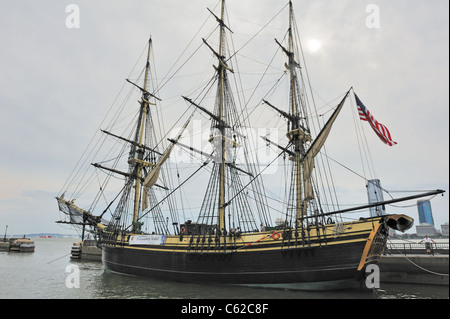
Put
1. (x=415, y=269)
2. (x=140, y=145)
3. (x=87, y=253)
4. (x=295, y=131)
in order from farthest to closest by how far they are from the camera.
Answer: (x=87, y=253) → (x=140, y=145) → (x=295, y=131) → (x=415, y=269)

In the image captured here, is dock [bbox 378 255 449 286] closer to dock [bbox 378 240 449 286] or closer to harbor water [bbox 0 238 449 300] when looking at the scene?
dock [bbox 378 240 449 286]

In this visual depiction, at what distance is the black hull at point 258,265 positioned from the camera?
44.2 ft

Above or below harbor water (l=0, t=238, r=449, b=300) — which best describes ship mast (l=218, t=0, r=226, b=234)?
above

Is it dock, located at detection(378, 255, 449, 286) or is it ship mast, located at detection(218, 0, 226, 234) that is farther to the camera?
ship mast, located at detection(218, 0, 226, 234)

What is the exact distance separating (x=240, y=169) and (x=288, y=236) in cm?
961

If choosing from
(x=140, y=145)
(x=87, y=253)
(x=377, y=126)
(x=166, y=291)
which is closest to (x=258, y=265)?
(x=166, y=291)

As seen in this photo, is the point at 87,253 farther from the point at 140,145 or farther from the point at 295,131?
the point at 295,131

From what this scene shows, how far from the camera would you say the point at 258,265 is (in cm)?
1559

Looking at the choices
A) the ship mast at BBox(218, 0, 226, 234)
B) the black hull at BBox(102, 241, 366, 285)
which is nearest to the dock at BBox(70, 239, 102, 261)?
the black hull at BBox(102, 241, 366, 285)

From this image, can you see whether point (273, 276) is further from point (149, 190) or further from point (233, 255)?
point (149, 190)

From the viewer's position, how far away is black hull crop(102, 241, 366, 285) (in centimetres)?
1348

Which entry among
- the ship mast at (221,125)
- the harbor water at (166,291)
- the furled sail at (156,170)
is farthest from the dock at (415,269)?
the furled sail at (156,170)

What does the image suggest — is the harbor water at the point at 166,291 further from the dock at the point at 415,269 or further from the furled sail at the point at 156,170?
the furled sail at the point at 156,170
